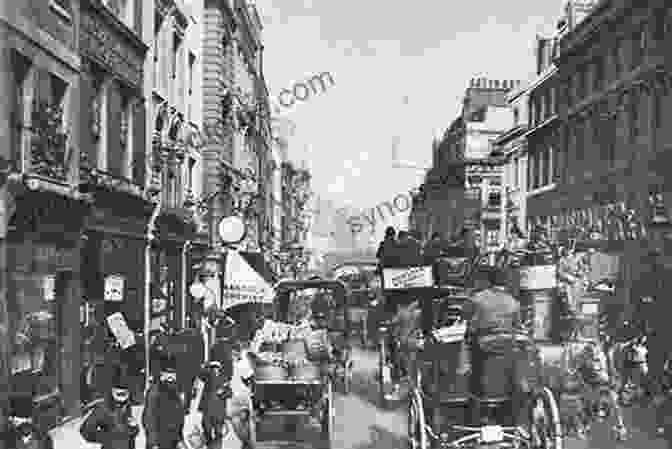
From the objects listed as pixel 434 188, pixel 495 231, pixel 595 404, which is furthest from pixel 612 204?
pixel 434 188

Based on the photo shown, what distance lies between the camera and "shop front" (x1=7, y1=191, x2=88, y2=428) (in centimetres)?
1280

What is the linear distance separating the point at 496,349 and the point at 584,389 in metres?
3.86

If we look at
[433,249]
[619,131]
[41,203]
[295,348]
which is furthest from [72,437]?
[619,131]

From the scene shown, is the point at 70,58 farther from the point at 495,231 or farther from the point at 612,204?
the point at 495,231

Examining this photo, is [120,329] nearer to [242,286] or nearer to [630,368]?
[630,368]

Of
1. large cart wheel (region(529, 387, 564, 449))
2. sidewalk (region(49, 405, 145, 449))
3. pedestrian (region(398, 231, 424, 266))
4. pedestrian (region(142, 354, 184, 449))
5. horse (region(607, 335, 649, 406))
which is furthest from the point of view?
pedestrian (region(398, 231, 424, 266))

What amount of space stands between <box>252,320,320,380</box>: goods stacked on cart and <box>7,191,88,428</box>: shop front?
122 inches

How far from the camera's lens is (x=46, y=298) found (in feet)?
47.1

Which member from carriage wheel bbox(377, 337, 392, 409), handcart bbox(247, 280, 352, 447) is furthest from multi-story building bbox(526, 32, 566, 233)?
handcart bbox(247, 280, 352, 447)

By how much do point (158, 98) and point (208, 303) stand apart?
250 inches

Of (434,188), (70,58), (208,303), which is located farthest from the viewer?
(434,188)

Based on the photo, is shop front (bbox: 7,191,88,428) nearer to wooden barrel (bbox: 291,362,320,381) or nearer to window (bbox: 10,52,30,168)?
window (bbox: 10,52,30,168)

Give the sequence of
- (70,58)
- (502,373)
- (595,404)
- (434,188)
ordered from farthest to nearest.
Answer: (434,188) < (70,58) < (595,404) < (502,373)

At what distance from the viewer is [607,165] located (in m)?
26.0
